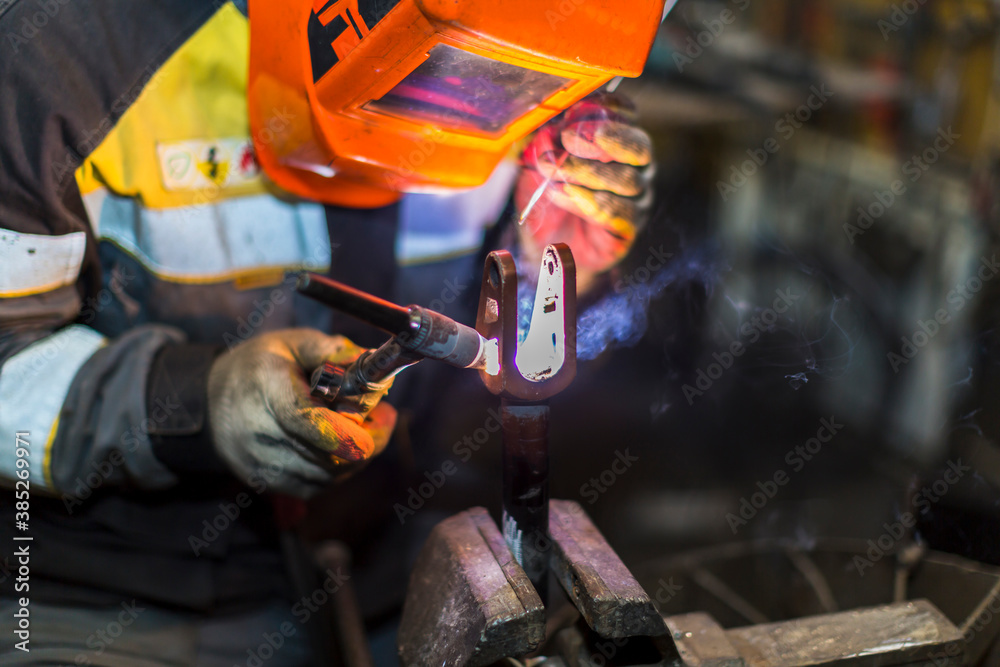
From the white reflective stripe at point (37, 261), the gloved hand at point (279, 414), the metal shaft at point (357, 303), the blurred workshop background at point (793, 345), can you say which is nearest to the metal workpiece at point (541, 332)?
the metal shaft at point (357, 303)

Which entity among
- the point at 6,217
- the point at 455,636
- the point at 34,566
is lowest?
the point at 34,566

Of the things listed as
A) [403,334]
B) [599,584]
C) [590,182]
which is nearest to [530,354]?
[403,334]

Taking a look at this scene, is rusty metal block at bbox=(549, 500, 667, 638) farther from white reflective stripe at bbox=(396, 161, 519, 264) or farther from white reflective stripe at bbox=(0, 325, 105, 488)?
white reflective stripe at bbox=(0, 325, 105, 488)

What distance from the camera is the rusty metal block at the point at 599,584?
2.33ft

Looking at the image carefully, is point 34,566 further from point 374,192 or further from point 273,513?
point 374,192

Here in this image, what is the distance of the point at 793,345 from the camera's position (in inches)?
70.2

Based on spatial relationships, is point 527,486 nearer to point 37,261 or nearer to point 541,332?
point 541,332

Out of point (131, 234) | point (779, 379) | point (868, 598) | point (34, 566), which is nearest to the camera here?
point (34, 566)

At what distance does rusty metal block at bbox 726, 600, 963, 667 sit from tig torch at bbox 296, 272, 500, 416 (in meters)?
0.67

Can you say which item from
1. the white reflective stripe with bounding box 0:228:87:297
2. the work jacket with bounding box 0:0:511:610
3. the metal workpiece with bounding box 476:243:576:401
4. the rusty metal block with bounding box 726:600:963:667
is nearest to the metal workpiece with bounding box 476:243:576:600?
the metal workpiece with bounding box 476:243:576:401

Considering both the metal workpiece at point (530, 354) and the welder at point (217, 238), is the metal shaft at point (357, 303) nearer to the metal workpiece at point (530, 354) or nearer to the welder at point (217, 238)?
the metal workpiece at point (530, 354)

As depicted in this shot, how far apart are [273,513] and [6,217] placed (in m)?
0.84

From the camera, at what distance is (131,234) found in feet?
4.37

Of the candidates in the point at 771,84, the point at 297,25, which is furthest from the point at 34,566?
the point at 771,84
